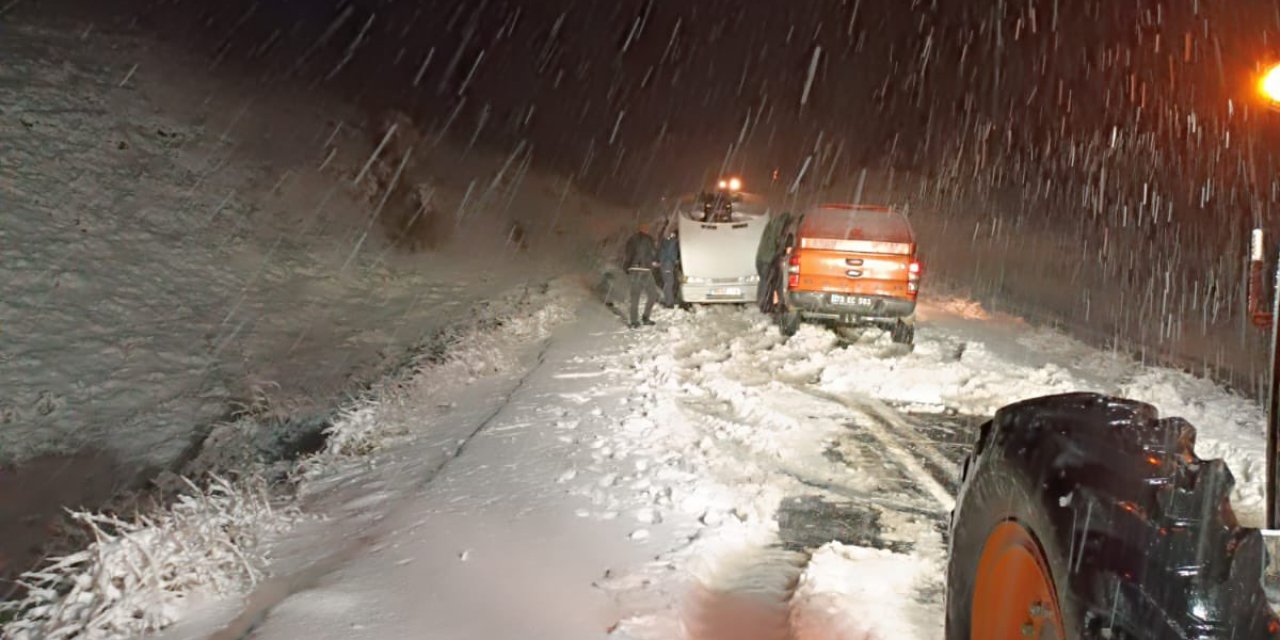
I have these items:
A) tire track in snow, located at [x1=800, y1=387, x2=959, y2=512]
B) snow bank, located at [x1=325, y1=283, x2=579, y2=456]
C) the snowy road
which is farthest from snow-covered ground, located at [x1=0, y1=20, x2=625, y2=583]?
tire track in snow, located at [x1=800, y1=387, x2=959, y2=512]

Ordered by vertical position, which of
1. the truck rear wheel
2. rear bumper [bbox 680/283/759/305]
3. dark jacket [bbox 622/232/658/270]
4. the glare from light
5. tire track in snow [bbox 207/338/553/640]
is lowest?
tire track in snow [bbox 207/338/553/640]

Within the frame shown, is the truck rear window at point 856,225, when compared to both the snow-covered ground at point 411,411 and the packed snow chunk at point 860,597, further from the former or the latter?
the packed snow chunk at point 860,597

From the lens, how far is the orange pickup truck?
12.4 m

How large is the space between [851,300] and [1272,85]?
10021 mm

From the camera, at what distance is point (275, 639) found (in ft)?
13.5

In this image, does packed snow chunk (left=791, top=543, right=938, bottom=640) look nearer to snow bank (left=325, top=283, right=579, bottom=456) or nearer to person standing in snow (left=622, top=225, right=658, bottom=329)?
snow bank (left=325, top=283, right=579, bottom=456)

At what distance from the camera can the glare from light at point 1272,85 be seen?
259 centimetres

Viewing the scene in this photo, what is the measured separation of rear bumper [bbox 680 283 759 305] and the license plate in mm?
3439

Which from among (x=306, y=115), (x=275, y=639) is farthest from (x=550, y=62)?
(x=275, y=639)

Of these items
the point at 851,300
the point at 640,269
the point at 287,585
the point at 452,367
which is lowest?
the point at 287,585

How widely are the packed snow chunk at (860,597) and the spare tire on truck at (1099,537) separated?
4.00 feet

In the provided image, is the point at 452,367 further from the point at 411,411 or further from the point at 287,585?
the point at 287,585

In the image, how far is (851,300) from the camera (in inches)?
494

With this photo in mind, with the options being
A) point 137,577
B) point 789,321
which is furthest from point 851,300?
point 137,577
